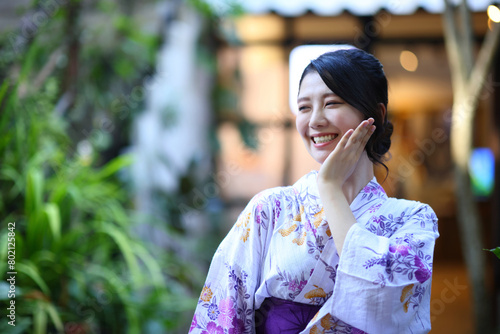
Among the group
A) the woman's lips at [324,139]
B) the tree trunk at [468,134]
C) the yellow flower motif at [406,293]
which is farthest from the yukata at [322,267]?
the tree trunk at [468,134]

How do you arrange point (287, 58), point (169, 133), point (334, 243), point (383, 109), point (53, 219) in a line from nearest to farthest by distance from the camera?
point (334, 243)
point (383, 109)
point (53, 219)
point (169, 133)
point (287, 58)

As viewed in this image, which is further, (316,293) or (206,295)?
(206,295)

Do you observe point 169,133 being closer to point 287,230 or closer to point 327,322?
point 287,230

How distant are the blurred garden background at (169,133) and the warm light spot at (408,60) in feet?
0.08

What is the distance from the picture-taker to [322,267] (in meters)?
1.37

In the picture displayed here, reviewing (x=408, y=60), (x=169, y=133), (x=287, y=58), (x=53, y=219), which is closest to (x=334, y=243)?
(x=53, y=219)

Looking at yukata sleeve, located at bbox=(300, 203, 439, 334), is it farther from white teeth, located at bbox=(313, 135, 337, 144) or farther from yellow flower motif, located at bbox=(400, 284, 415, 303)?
white teeth, located at bbox=(313, 135, 337, 144)

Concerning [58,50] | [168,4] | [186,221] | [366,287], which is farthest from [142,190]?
[366,287]

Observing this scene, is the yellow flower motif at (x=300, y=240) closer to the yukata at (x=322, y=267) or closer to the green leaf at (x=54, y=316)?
the yukata at (x=322, y=267)

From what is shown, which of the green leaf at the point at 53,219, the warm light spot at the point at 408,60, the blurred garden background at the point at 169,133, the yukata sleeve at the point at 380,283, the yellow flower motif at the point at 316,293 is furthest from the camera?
the warm light spot at the point at 408,60

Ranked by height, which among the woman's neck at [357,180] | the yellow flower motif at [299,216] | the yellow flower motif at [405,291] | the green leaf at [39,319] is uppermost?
the woman's neck at [357,180]

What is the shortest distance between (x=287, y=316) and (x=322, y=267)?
0.57 feet

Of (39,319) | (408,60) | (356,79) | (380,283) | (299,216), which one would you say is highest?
(408,60)

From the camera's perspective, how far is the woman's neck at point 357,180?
4.87 ft
